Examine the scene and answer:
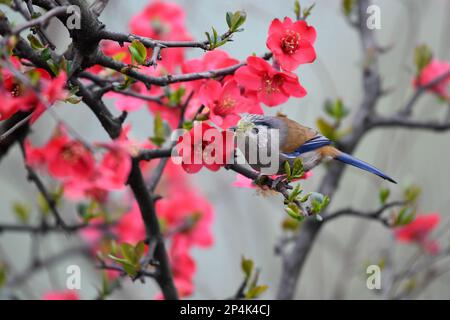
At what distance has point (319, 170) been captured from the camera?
4293 millimetres

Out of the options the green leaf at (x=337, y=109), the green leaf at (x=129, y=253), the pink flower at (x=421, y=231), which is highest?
the green leaf at (x=337, y=109)

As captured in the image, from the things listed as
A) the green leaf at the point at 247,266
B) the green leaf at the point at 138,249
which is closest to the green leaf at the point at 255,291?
the green leaf at the point at 247,266

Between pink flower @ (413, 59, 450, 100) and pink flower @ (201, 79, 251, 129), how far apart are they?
130 cm

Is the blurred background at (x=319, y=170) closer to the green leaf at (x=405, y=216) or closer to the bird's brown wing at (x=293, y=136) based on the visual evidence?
the green leaf at (x=405, y=216)

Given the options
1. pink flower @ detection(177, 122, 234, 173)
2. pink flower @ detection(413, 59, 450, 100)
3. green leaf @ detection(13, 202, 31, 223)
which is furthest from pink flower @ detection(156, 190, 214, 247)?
pink flower @ detection(177, 122, 234, 173)

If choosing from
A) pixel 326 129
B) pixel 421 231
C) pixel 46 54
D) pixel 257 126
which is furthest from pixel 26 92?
pixel 421 231

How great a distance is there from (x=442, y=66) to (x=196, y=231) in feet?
3.78

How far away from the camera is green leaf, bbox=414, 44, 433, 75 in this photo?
2.36 meters

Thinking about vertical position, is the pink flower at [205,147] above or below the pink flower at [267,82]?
below

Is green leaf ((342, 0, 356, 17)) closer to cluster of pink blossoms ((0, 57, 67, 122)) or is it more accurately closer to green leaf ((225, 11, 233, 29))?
green leaf ((225, 11, 233, 29))

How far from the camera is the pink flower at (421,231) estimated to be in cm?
262

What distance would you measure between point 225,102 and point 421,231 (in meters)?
1.61

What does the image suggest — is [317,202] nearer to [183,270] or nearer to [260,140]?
[260,140]

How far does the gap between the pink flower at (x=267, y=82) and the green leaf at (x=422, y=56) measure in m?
1.21
